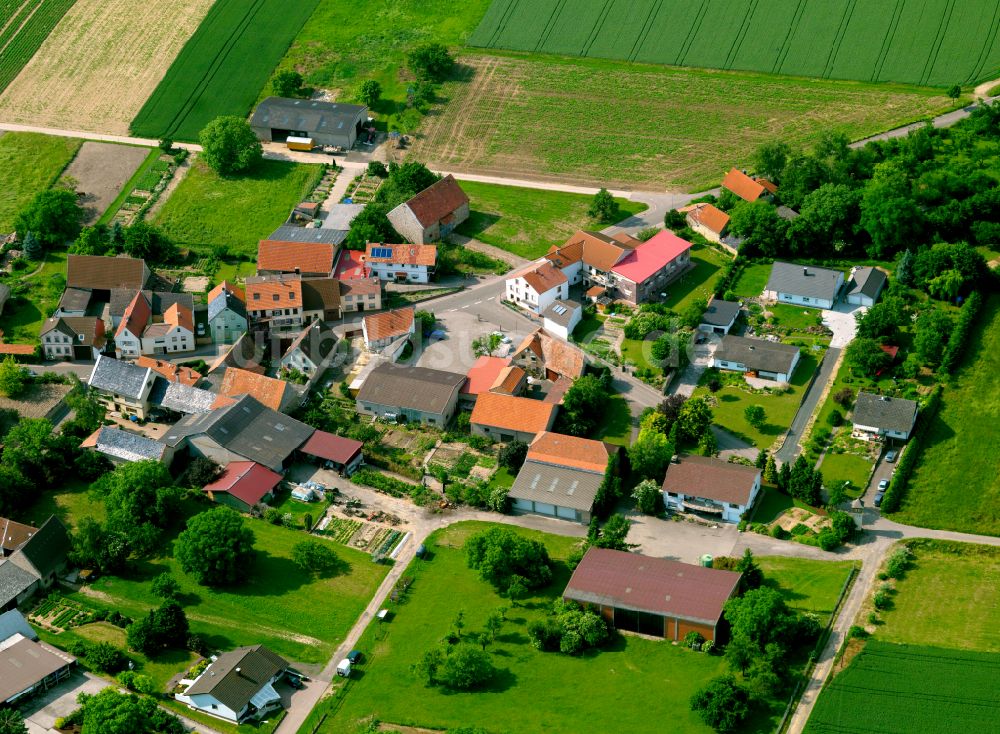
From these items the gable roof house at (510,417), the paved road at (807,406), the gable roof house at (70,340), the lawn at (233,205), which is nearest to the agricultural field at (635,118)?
the lawn at (233,205)

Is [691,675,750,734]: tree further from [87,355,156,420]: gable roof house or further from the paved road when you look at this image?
[87,355,156,420]: gable roof house

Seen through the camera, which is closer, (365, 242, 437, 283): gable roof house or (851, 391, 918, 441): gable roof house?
(851, 391, 918, 441): gable roof house

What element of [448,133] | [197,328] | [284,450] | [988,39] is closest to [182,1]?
[448,133]

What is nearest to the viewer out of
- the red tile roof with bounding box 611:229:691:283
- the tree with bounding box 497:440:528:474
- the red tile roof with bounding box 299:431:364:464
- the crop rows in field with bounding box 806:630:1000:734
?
the crop rows in field with bounding box 806:630:1000:734

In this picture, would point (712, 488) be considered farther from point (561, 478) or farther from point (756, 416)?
point (561, 478)

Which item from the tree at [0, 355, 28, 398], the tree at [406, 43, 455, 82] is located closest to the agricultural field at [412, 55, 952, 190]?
the tree at [406, 43, 455, 82]

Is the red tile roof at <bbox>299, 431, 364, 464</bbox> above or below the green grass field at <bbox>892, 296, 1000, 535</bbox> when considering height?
below

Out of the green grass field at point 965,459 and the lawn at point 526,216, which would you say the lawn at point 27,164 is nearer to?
the lawn at point 526,216

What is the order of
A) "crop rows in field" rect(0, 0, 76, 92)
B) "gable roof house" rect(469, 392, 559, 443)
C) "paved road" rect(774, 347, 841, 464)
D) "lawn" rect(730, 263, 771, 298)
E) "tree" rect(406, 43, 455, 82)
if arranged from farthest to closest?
"crop rows in field" rect(0, 0, 76, 92) → "tree" rect(406, 43, 455, 82) → "lawn" rect(730, 263, 771, 298) → "gable roof house" rect(469, 392, 559, 443) → "paved road" rect(774, 347, 841, 464)
